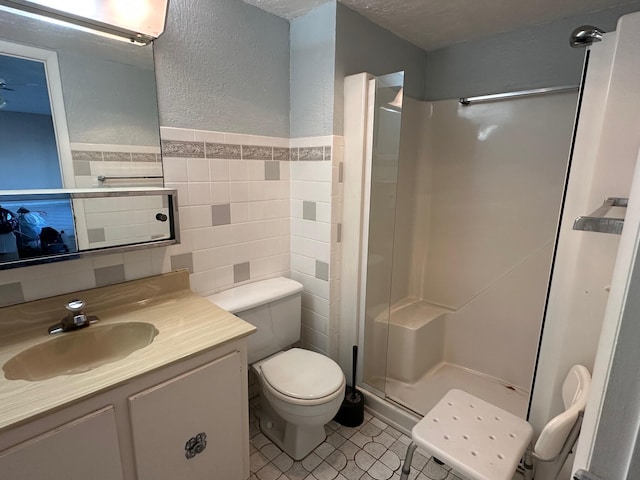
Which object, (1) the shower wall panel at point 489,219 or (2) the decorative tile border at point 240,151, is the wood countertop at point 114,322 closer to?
(2) the decorative tile border at point 240,151

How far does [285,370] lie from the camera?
1.57 m

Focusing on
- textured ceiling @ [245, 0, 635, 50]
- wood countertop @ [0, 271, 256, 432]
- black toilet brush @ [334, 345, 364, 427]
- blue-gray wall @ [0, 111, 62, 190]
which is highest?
textured ceiling @ [245, 0, 635, 50]

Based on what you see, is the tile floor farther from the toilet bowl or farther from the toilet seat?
the toilet seat

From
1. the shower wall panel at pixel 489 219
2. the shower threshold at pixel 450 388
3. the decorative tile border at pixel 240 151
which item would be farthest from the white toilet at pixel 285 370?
the shower wall panel at pixel 489 219

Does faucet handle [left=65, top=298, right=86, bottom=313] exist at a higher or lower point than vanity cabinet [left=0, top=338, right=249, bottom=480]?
higher

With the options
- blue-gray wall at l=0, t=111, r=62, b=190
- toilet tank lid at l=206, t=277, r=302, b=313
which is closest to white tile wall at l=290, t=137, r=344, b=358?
toilet tank lid at l=206, t=277, r=302, b=313

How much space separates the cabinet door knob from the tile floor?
467 mm

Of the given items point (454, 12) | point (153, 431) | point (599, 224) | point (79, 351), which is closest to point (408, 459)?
point (153, 431)

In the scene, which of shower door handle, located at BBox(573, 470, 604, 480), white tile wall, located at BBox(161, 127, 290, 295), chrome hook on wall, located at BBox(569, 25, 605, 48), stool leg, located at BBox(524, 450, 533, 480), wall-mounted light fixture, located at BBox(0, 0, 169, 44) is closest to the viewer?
shower door handle, located at BBox(573, 470, 604, 480)

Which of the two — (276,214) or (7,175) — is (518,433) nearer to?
(276,214)

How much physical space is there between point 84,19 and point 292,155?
40.5 inches

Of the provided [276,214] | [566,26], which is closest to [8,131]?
[276,214]

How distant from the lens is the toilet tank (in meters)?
1.62

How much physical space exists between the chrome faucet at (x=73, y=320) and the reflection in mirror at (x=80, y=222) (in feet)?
0.58
